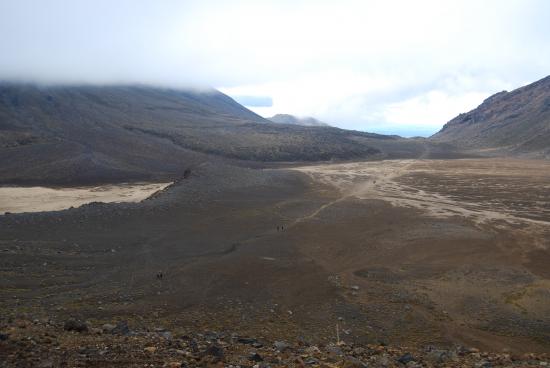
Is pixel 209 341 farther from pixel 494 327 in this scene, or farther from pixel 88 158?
pixel 88 158

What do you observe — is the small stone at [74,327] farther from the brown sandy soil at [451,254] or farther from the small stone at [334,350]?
the brown sandy soil at [451,254]

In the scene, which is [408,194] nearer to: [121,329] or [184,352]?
[121,329]

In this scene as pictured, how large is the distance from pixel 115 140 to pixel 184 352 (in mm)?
62885

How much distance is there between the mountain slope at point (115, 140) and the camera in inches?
2074

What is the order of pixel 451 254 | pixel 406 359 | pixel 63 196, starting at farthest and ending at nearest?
pixel 63 196 < pixel 451 254 < pixel 406 359

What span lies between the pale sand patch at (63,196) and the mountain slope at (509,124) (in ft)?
258

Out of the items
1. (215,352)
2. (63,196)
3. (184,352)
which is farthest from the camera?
(63,196)

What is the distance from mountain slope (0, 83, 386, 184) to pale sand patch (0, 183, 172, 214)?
378cm

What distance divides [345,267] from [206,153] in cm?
5375

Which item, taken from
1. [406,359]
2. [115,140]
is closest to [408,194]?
[406,359]

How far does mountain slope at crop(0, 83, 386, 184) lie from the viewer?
52.7m

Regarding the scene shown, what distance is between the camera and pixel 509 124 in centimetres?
13125

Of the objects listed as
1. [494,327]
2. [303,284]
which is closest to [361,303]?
[303,284]

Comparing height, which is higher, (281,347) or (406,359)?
(281,347)
